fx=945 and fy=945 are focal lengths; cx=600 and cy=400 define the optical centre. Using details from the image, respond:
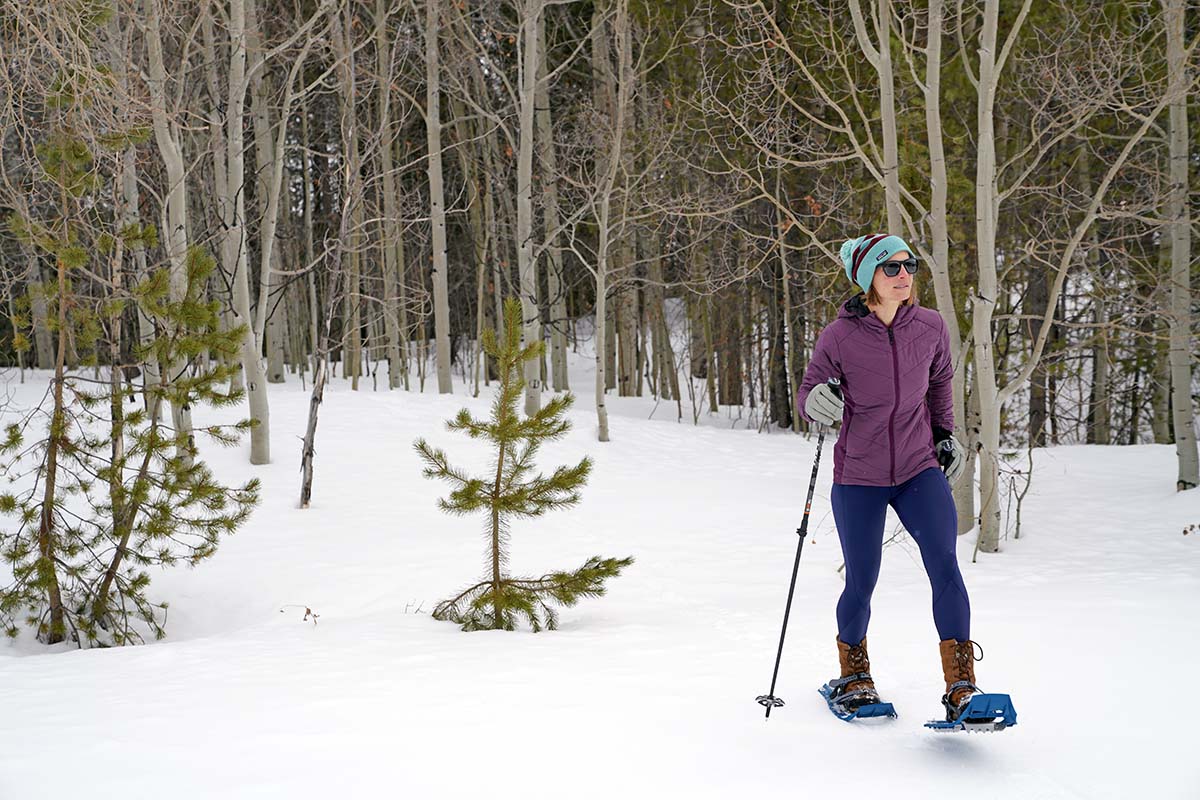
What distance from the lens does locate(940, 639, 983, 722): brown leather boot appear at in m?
3.38

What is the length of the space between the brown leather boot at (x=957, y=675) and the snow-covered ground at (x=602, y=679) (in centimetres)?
17

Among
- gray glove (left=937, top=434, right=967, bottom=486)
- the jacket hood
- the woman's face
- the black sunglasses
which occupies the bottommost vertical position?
gray glove (left=937, top=434, right=967, bottom=486)

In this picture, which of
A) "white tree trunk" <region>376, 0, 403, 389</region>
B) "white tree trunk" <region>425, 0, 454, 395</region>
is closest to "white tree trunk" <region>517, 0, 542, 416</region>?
"white tree trunk" <region>425, 0, 454, 395</region>


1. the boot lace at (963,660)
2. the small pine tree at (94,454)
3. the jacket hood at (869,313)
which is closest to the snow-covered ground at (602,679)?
the boot lace at (963,660)

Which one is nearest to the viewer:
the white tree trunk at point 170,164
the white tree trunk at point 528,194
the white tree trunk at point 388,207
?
the white tree trunk at point 170,164

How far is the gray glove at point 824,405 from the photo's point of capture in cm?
352

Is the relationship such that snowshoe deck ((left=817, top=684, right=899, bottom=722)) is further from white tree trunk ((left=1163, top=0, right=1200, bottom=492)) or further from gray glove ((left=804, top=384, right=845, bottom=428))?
white tree trunk ((left=1163, top=0, right=1200, bottom=492))

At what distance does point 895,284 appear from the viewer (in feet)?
11.7

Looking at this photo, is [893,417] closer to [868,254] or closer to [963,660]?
[868,254]

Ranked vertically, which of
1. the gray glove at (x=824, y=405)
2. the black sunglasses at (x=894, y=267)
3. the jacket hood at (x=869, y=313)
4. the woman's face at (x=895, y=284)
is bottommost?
the gray glove at (x=824, y=405)

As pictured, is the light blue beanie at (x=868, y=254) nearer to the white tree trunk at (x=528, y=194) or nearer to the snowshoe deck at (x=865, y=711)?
the snowshoe deck at (x=865, y=711)

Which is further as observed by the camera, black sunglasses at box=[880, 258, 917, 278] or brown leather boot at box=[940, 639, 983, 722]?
black sunglasses at box=[880, 258, 917, 278]

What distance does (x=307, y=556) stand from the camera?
8.54m

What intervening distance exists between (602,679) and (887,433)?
177 centimetres
